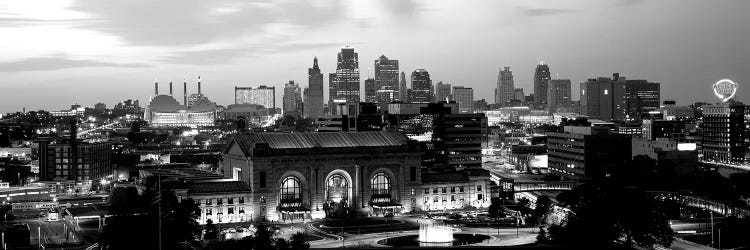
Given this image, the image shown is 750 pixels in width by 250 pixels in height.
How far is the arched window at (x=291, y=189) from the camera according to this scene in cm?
9106

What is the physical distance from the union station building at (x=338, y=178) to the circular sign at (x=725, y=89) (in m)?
83.2

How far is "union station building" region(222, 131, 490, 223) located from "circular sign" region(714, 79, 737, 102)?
8316cm

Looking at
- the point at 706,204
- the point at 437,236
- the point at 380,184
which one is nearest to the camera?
the point at 437,236

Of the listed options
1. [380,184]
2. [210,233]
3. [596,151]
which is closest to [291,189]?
[380,184]

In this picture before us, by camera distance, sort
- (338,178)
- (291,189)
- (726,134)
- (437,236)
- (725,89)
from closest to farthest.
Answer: (437,236) < (291,189) < (338,178) < (726,134) < (725,89)

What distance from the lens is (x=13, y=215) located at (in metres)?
93.8

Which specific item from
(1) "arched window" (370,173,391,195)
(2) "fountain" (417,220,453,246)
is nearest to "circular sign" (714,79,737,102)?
(1) "arched window" (370,173,391,195)

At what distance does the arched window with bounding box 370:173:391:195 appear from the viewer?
3733 inches

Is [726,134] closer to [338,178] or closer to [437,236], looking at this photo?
[338,178]

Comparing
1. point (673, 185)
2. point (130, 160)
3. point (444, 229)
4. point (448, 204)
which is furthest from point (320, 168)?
point (130, 160)

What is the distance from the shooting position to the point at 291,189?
91500 millimetres

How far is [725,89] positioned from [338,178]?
98.2m

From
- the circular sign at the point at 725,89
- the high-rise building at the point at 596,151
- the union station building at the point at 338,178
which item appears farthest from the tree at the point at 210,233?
the circular sign at the point at 725,89

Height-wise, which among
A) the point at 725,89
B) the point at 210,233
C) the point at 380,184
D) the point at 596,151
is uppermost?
the point at 725,89
